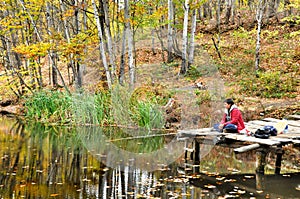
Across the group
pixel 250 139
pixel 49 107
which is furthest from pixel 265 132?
pixel 49 107

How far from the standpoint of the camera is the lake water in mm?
6285

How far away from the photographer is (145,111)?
12195 mm

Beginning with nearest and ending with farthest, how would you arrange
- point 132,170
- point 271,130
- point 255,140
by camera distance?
point 255,140, point 271,130, point 132,170

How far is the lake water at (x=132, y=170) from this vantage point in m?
6.29

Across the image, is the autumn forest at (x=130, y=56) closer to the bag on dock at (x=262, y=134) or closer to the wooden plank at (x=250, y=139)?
the bag on dock at (x=262, y=134)

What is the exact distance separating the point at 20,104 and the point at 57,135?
7.55 metres

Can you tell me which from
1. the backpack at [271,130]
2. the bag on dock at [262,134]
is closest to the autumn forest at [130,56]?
the backpack at [271,130]

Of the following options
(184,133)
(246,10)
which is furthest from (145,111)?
(246,10)

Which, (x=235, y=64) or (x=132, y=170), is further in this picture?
(x=235, y=64)

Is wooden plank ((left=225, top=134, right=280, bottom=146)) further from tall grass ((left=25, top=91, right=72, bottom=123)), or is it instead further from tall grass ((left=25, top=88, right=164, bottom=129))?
tall grass ((left=25, top=91, right=72, bottom=123))

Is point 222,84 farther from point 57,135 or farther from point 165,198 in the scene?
point 165,198

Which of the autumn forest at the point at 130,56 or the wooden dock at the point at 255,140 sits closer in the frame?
the wooden dock at the point at 255,140

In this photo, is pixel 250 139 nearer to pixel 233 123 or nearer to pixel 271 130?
pixel 271 130

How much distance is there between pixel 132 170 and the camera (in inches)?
303
